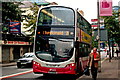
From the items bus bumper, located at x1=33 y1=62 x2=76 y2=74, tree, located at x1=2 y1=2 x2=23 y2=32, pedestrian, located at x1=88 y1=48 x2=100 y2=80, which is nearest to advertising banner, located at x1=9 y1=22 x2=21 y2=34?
tree, located at x1=2 y1=2 x2=23 y2=32

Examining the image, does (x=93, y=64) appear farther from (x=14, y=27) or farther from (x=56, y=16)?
(x=14, y=27)

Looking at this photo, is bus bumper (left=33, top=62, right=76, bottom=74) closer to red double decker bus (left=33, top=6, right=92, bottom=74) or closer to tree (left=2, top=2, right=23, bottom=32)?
red double decker bus (left=33, top=6, right=92, bottom=74)

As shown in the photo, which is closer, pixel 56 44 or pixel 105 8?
pixel 56 44

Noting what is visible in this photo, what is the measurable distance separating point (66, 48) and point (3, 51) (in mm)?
26403

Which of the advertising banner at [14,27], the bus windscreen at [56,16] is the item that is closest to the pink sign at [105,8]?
the bus windscreen at [56,16]

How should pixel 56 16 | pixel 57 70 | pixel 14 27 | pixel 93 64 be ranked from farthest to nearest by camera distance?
pixel 14 27 < pixel 56 16 < pixel 57 70 < pixel 93 64

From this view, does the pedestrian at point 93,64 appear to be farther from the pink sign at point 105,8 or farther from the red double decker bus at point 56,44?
the pink sign at point 105,8

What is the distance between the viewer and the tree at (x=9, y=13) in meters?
28.6

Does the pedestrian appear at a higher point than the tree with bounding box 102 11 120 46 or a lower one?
lower

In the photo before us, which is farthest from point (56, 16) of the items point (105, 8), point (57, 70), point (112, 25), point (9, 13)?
point (112, 25)

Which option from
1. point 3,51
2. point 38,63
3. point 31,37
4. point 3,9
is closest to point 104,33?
point 38,63

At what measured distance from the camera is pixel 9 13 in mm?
29203

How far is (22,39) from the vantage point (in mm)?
45312

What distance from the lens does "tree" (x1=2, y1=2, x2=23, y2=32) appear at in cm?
2856
